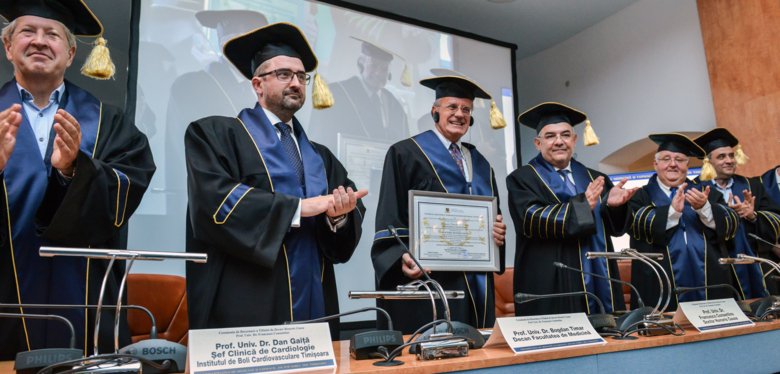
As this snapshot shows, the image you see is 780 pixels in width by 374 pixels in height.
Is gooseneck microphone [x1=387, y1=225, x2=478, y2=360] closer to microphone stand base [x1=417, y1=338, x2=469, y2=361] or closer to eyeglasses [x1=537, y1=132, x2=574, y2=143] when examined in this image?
microphone stand base [x1=417, y1=338, x2=469, y2=361]

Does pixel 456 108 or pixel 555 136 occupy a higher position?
pixel 456 108

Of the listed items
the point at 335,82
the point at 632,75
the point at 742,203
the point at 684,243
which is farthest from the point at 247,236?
the point at 632,75

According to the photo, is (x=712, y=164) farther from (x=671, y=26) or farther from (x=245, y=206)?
(x=245, y=206)

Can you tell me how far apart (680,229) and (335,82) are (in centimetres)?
325

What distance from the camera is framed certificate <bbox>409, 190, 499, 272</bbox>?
233 cm

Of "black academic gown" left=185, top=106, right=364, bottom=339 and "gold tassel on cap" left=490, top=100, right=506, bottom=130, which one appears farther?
"gold tassel on cap" left=490, top=100, right=506, bottom=130

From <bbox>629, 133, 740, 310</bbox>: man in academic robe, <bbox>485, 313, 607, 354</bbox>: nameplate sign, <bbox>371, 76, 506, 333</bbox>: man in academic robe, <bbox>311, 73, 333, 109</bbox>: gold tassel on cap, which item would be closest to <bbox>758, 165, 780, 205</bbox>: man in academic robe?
<bbox>629, 133, 740, 310</bbox>: man in academic robe

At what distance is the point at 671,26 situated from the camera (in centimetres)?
652

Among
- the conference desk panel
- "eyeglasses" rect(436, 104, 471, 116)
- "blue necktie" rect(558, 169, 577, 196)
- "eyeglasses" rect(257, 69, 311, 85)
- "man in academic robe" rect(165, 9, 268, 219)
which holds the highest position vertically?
"man in academic robe" rect(165, 9, 268, 219)

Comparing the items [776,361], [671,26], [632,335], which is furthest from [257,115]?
[671,26]

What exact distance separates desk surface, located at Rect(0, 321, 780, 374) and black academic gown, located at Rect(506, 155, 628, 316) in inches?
39.6

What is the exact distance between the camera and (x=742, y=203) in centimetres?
396

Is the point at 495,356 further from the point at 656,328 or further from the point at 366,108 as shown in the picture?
the point at 366,108

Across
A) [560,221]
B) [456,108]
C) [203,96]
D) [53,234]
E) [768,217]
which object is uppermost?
[203,96]
